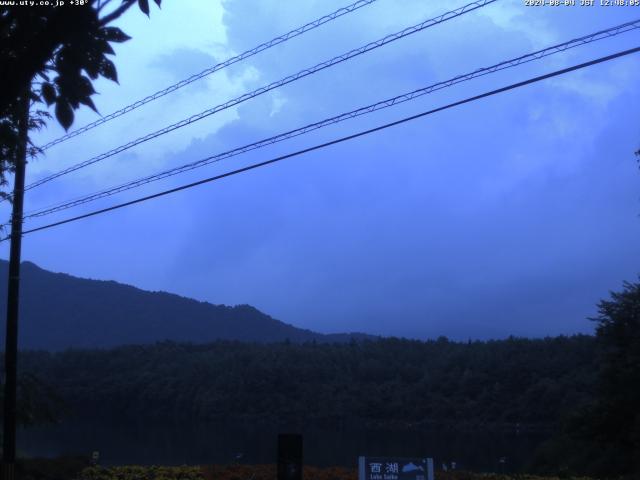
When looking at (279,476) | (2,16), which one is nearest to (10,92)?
A: (2,16)

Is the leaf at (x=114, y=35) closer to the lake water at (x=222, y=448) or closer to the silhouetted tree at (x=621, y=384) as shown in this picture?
the silhouetted tree at (x=621, y=384)

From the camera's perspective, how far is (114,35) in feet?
17.0

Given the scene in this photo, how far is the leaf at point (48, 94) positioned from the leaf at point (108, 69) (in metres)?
0.33

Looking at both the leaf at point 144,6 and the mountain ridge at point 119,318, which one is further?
the mountain ridge at point 119,318

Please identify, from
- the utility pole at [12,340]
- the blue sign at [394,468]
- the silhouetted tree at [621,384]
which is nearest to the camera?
the blue sign at [394,468]

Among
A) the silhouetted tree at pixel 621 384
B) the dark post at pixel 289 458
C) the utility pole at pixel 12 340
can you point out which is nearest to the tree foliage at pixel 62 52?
the dark post at pixel 289 458

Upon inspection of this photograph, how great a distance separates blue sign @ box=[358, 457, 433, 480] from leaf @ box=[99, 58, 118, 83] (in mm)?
6770

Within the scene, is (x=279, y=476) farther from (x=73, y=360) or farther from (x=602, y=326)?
(x=73, y=360)

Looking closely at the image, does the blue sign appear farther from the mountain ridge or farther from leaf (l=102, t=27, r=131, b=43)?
the mountain ridge

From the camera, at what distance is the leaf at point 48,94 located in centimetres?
514

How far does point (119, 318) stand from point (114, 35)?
426 ft

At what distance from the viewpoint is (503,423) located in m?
49.4

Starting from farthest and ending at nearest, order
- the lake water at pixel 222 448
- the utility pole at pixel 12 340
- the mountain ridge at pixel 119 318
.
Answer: the mountain ridge at pixel 119 318 < the lake water at pixel 222 448 < the utility pole at pixel 12 340

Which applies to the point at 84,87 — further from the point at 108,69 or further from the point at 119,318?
the point at 119,318
